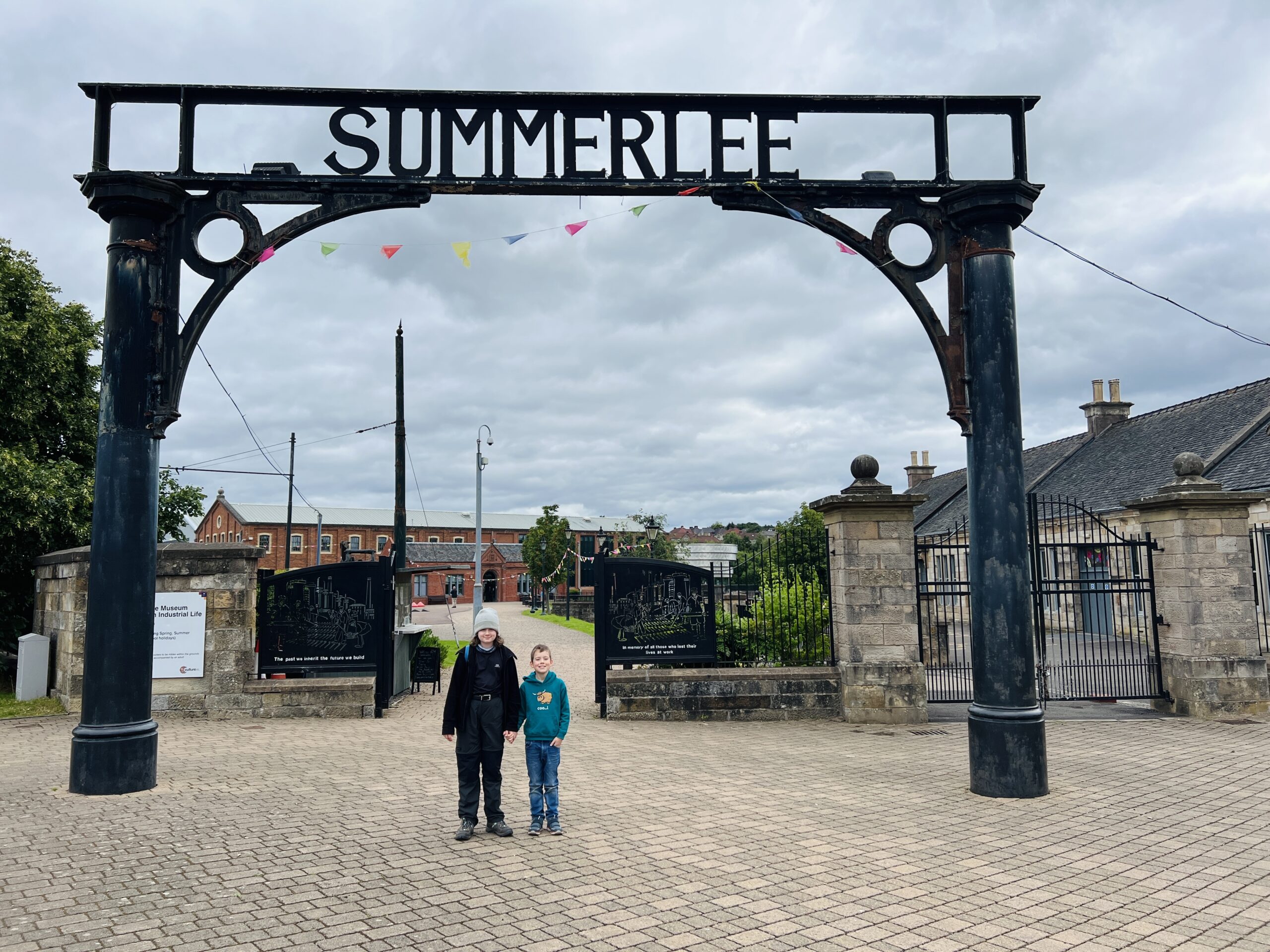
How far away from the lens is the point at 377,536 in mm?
79375

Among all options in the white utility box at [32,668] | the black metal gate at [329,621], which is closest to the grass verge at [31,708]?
the white utility box at [32,668]

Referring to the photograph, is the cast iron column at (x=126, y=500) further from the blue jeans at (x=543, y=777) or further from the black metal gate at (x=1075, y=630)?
the black metal gate at (x=1075, y=630)

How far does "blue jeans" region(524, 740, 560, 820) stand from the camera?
557 cm

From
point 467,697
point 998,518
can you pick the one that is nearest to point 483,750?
point 467,697

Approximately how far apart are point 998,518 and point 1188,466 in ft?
19.0

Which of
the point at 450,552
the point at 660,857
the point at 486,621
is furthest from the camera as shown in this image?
the point at 450,552

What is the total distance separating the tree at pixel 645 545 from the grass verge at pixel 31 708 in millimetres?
29920

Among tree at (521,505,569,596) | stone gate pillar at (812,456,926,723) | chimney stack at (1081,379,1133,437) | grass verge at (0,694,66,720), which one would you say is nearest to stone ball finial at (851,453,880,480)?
stone gate pillar at (812,456,926,723)

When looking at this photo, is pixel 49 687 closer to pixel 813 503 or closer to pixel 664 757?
pixel 664 757

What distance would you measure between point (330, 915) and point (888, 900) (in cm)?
286

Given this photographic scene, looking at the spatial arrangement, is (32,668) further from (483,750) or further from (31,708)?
(483,750)

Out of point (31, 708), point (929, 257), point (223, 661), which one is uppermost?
point (929, 257)

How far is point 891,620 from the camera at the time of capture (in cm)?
1005

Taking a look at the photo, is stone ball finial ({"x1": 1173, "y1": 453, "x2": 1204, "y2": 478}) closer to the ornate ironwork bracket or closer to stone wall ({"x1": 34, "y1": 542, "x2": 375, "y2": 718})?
the ornate ironwork bracket
